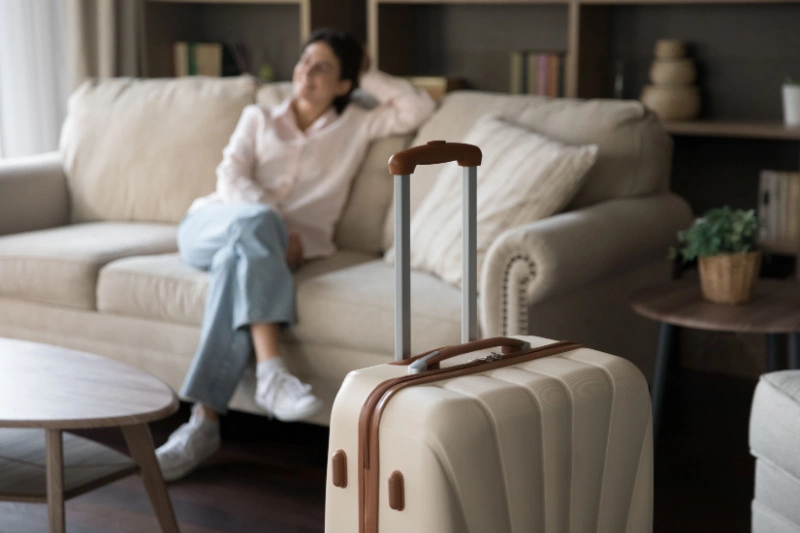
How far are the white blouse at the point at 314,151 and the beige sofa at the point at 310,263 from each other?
0.17 feet

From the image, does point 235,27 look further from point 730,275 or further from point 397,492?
point 397,492

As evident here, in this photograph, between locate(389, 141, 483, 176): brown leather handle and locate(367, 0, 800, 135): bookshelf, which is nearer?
locate(389, 141, 483, 176): brown leather handle

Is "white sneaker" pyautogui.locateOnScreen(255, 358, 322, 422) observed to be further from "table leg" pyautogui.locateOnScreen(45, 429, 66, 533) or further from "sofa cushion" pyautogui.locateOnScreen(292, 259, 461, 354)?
"table leg" pyautogui.locateOnScreen(45, 429, 66, 533)

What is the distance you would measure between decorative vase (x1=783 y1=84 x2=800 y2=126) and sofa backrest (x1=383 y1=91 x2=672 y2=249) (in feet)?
1.83

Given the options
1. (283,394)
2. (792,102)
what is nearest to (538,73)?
(792,102)

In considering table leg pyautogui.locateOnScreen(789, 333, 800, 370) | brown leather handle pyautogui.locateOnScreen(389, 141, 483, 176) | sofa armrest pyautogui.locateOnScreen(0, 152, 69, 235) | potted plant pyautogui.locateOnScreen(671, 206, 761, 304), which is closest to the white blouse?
sofa armrest pyautogui.locateOnScreen(0, 152, 69, 235)

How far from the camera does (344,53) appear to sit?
2916 mm

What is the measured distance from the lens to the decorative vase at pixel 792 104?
121 inches

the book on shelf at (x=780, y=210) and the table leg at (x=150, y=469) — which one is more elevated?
the book on shelf at (x=780, y=210)

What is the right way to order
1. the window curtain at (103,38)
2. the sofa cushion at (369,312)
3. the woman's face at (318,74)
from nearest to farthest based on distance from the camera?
the sofa cushion at (369,312)
the woman's face at (318,74)
the window curtain at (103,38)

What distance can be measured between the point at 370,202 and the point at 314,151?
8.1 inches

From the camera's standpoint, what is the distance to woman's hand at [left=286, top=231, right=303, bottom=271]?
271 centimetres

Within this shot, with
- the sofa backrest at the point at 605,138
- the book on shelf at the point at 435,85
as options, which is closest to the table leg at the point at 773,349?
the sofa backrest at the point at 605,138

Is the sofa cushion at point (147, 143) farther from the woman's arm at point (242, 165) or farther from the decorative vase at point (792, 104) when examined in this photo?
the decorative vase at point (792, 104)
